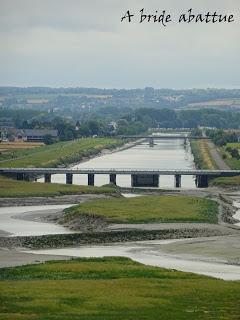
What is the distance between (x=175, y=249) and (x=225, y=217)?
17487mm

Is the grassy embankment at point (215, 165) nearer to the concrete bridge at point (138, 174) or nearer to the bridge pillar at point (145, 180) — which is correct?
the concrete bridge at point (138, 174)

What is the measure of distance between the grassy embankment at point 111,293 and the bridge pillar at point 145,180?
5698 cm

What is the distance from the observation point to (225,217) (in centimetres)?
7319

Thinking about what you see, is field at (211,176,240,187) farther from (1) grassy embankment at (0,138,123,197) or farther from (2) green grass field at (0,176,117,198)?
(1) grassy embankment at (0,138,123,197)

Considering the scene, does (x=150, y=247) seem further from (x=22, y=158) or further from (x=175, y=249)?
(x=22, y=158)

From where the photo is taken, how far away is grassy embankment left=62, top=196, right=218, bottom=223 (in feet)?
229

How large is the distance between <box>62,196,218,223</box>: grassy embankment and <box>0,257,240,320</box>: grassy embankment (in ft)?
73.0

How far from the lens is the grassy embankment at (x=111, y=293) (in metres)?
33.7

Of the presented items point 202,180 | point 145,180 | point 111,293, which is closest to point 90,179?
point 145,180

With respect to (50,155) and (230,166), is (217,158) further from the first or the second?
(50,155)

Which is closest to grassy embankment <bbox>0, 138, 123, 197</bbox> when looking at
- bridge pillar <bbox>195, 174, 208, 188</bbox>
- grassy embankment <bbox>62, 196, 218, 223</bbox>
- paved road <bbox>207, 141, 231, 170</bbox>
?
grassy embankment <bbox>62, 196, 218, 223</bbox>

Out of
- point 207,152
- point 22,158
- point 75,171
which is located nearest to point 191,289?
point 75,171

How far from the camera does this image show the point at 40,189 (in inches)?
3590

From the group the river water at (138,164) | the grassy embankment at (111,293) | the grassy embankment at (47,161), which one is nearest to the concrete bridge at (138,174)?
the river water at (138,164)
